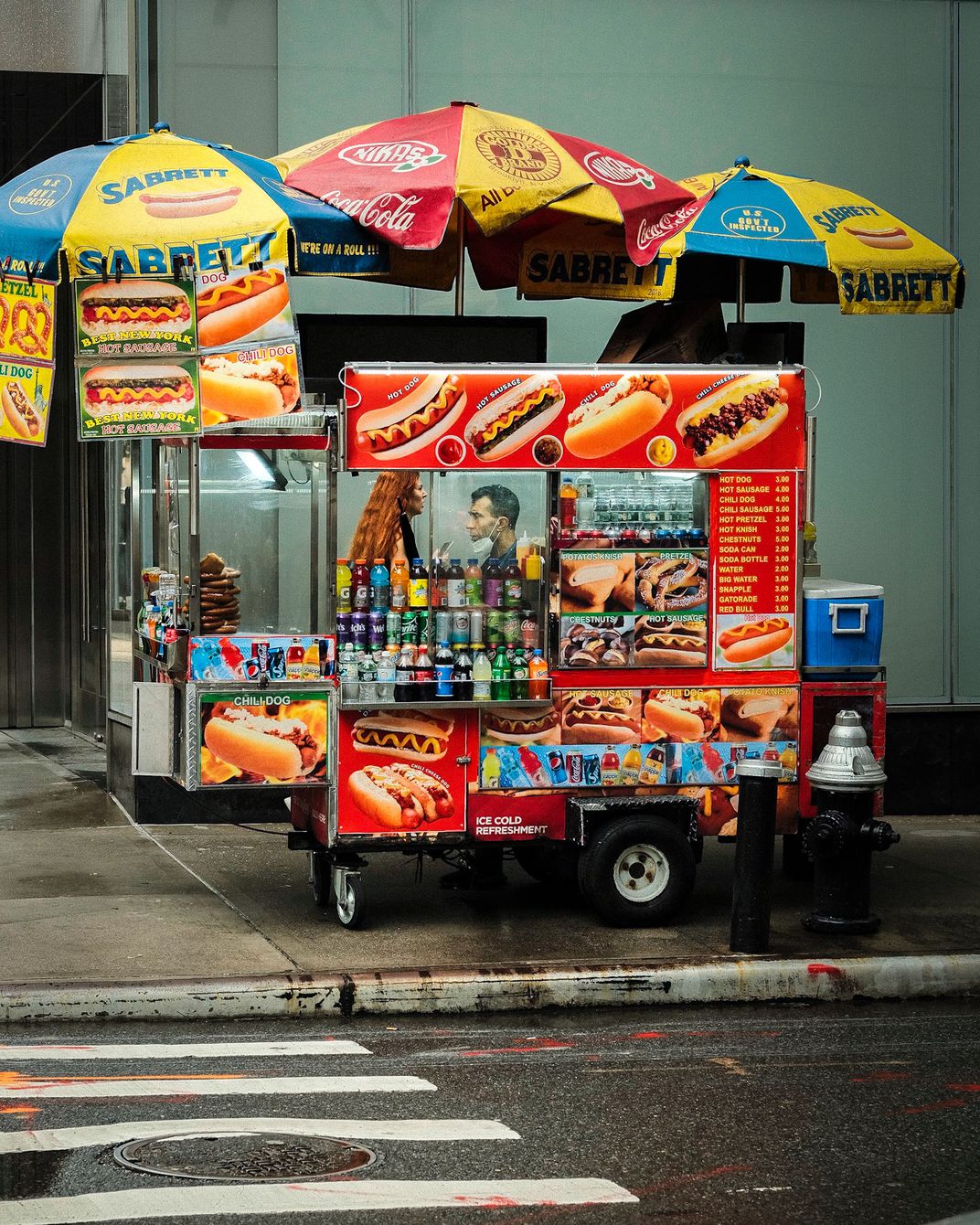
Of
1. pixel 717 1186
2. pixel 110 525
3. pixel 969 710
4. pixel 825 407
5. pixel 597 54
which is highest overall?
pixel 597 54

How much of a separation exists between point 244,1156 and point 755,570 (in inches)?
171

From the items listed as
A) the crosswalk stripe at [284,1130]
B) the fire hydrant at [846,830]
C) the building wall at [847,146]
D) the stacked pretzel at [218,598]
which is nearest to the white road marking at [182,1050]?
the crosswalk stripe at [284,1130]

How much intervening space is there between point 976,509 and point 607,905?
5.42 m

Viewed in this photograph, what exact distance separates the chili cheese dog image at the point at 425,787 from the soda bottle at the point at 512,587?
3.09ft

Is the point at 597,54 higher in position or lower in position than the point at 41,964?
higher

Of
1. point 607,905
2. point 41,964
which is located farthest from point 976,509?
point 41,964

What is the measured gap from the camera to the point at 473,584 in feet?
→ 27.6

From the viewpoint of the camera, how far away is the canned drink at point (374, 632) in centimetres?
818

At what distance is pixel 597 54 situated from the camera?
12.2 meters

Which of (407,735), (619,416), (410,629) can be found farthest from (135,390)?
→ (619,416)

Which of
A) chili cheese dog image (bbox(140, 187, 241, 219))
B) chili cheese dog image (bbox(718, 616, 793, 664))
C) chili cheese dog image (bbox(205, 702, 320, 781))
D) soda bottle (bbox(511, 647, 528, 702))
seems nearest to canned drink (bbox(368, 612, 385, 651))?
chili cheese dog image (bbox(205, 702, 320, 781))

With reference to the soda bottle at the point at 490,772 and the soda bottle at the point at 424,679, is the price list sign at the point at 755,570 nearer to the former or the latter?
the soda bottle at the point at 490,772

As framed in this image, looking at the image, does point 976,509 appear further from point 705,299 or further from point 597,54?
point 597,54

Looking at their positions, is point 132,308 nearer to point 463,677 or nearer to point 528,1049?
point 463,677
